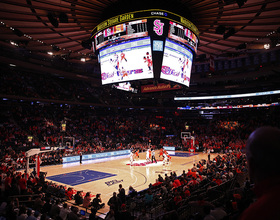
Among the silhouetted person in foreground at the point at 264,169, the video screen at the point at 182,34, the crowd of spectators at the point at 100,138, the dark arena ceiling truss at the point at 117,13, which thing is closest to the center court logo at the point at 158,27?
the video screen at the point at 182,34

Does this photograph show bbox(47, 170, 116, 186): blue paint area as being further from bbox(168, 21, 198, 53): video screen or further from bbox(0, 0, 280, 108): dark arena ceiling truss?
bbox(168, 21, 198, 53): video screen

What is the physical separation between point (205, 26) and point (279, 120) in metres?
30.9

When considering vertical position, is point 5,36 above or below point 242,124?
above

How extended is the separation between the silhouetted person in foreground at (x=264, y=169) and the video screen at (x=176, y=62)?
9959 mm

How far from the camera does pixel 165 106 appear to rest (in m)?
47.7

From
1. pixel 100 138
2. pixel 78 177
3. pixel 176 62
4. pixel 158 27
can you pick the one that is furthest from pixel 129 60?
pixel 100 138

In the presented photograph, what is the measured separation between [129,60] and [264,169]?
10.6 meters

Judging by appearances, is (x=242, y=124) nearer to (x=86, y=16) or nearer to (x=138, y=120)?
(x=138, y=120)

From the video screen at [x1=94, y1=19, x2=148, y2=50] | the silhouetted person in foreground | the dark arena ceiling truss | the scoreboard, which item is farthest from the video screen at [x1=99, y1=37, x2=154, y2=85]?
the silhouetted person in foreground

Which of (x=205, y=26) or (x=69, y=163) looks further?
(x=69, y=163)

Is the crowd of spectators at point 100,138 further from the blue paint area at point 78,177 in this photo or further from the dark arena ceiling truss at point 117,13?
the dark arena ceiling truss at point 117,13

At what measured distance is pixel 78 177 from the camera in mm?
18250

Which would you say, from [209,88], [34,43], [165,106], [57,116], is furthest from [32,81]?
[209,88]

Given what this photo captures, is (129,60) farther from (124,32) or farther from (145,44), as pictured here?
(124,32)
